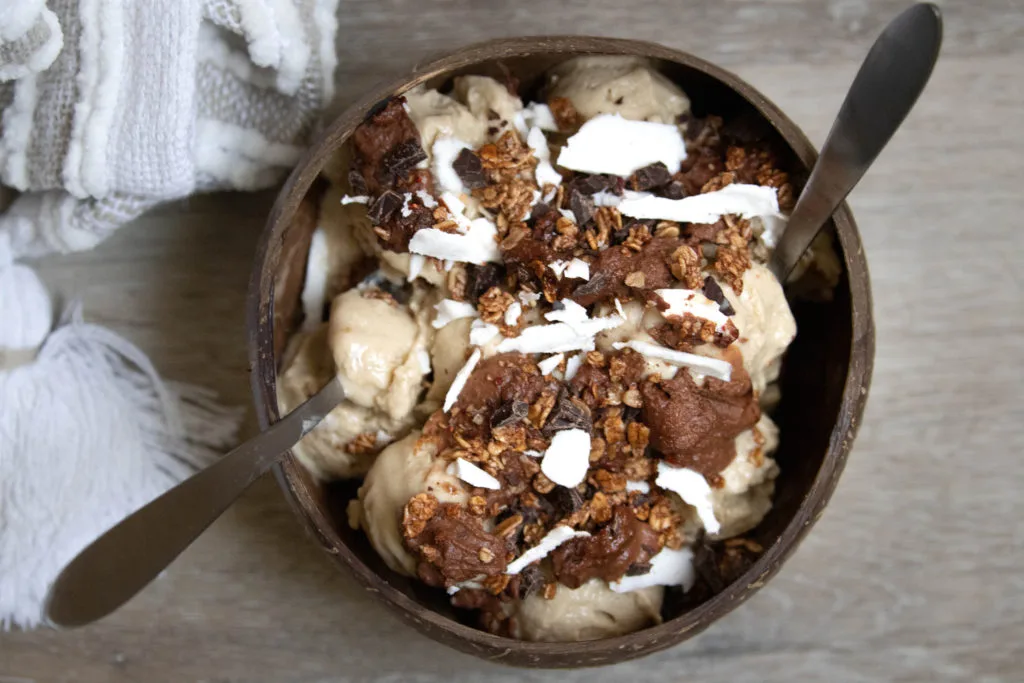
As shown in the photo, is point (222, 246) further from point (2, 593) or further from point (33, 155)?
point (2, 593)

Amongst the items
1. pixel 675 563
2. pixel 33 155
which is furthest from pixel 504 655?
pixel 33 155

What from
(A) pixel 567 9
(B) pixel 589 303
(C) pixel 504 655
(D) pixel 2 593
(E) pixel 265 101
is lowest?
(D) pixel 2 593

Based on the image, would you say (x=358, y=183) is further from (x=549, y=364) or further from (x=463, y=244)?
(x=549, y=364)

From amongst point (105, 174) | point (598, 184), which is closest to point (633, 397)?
point (598, 184)

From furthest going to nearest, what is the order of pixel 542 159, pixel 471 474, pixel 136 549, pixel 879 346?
pixel 879 346
pixel 542 159
pixel 471 474
pixel 136 549

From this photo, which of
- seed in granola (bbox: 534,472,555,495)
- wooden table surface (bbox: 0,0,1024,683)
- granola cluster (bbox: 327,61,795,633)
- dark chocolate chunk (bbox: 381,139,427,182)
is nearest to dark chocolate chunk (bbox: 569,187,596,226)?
granola cluster (bbox: 327,61,795,633)
